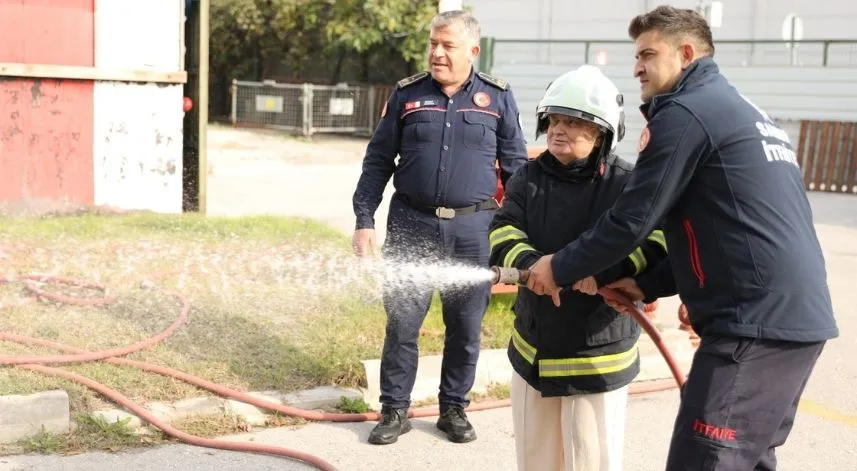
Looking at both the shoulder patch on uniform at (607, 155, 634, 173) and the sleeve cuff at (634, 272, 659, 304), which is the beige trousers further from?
the shoulder patch on uniform at (607, 155, 634, 173)

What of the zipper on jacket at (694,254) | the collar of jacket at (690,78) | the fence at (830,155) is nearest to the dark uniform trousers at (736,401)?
the zipper on jacket at (694,254)

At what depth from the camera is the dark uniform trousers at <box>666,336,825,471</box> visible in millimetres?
2830

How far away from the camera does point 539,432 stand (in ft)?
11.6

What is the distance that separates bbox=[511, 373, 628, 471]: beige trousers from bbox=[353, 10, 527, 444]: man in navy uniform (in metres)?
1.40

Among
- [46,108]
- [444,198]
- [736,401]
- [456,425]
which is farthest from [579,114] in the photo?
[46,108]

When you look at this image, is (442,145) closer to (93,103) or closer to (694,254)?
(694,254)

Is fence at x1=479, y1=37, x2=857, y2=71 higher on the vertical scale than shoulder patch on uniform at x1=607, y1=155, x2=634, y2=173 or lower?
higher

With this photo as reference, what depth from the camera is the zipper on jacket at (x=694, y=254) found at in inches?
116

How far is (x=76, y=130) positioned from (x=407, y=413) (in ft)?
19.7

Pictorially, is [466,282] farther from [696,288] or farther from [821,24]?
[821,24]

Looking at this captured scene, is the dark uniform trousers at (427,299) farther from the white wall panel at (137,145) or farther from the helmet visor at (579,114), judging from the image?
the white wall panel at (137,145)

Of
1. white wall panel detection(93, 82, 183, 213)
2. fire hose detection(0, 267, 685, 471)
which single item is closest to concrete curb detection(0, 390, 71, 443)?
fire hose detection(0, 267, 685, 471)

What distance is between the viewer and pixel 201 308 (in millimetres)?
6641

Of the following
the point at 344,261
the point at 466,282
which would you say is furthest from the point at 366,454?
the point at 344,261
